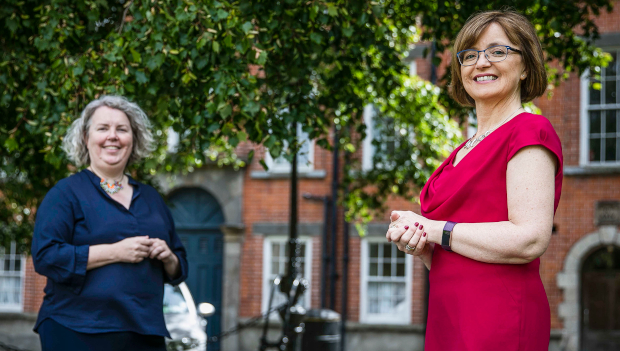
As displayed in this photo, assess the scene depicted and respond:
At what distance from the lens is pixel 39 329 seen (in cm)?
285

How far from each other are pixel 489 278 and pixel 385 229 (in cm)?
1216

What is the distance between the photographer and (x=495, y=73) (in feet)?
6.82

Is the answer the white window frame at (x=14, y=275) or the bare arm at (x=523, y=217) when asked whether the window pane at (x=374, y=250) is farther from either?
the bare arm at (x=523, y=217)

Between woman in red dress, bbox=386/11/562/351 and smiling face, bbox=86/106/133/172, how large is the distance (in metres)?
1.51

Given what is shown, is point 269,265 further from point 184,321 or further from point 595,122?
point 184,321

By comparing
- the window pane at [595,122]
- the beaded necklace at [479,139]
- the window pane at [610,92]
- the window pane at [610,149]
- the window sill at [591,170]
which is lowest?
the beaded necklace at [479,139]

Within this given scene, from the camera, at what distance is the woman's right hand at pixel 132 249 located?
9.25ft

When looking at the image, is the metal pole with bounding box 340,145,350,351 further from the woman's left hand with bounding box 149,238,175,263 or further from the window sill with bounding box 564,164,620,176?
the woman's left hand with bounding box 149,238,175,263

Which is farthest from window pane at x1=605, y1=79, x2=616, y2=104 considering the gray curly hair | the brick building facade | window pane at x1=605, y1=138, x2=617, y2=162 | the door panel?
the gray curly hair

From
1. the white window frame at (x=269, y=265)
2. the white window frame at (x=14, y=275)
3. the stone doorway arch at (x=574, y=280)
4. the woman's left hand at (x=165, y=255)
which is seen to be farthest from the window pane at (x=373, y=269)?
the woman's left hand at (x=165, y=255)

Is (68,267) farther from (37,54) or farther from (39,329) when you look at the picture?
(37,54)

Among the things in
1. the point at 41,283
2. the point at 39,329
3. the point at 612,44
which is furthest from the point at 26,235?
the point at 612,44

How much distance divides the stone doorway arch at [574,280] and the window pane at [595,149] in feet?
4.35

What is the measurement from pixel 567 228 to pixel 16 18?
428 inches
